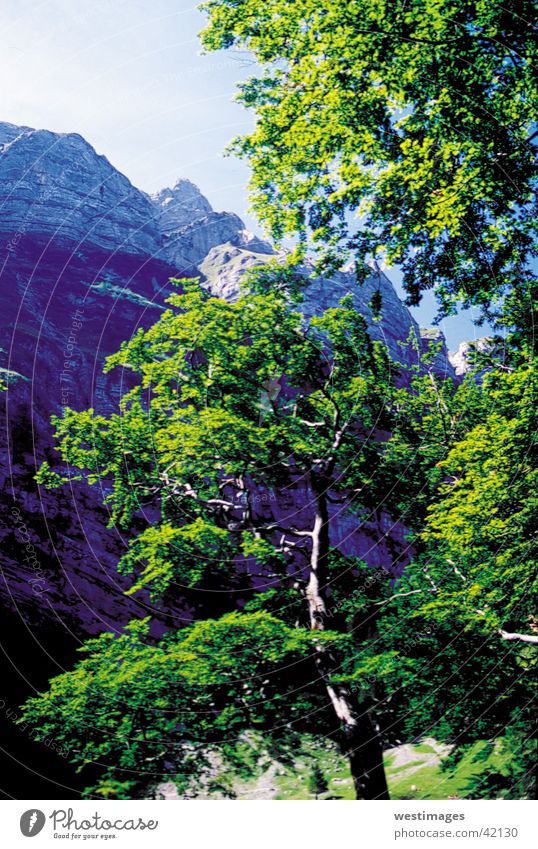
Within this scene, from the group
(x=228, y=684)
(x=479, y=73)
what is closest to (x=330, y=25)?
(x=479, y=73)

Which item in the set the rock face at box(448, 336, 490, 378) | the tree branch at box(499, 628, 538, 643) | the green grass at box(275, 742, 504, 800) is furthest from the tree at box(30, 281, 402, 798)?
the tree branch at box(499, 628, 538, 643)

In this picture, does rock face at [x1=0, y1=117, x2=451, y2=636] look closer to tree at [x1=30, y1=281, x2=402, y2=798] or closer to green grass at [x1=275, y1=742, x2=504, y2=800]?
tree at [x1=30, y1=281, x2=402, y2=798]

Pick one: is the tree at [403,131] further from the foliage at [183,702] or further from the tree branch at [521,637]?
the foliage at [183,702]

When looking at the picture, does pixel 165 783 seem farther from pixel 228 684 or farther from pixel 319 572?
pixel 319 572

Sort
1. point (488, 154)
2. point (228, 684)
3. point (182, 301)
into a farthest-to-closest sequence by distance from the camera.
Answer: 1. point (182, 301)
2. point (488, 154)
3. point (228, 684)

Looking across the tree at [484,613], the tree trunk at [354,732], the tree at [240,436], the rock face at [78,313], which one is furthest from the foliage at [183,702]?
the rock face at [78,313]

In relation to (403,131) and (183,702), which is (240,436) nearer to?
(183,702)
